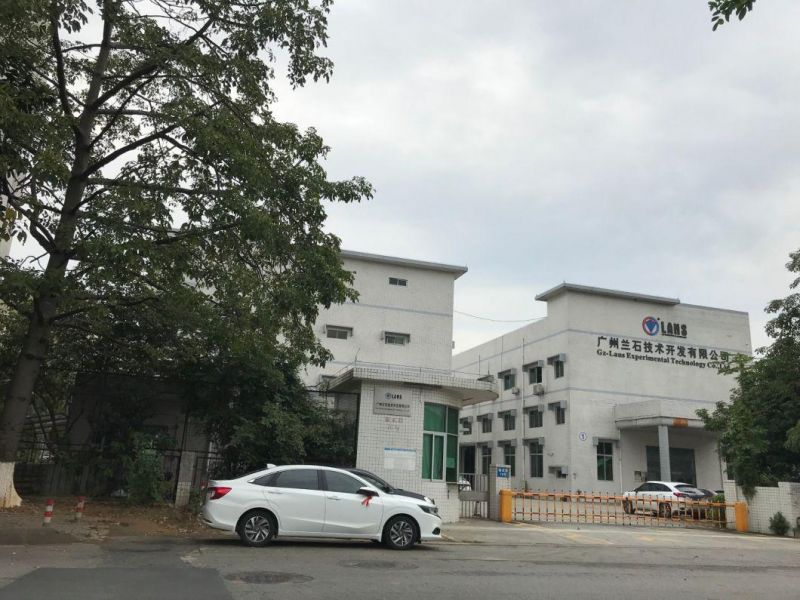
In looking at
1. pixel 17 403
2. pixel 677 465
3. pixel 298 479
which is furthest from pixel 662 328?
pixel 17 403

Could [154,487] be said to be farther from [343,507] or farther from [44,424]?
[44,424]

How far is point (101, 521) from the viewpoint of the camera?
1431 centimetres

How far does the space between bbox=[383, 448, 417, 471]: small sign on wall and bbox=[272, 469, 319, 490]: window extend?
6390 mm

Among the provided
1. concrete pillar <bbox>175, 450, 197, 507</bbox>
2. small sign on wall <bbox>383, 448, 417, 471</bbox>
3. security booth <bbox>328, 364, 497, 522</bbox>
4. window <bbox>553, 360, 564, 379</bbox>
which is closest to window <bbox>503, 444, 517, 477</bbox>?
window <bbox>553, 360, 564, 379</bbox>

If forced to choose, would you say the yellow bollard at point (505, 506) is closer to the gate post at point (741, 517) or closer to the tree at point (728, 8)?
the gate post at point (741, 517)

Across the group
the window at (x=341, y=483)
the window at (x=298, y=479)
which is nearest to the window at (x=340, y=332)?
the window at (x=341, y=483)

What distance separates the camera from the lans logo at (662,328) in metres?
40.2

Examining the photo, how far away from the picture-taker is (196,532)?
13875 millimetres

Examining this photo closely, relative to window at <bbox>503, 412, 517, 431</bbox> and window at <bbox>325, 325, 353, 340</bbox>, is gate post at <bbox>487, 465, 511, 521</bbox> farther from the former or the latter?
window at <bbox>503, 412, 517, 431</bbox>

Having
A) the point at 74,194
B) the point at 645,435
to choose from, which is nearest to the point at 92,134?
the point at 74,194

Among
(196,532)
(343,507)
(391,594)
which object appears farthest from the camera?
(196,532)

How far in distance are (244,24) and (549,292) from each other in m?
28.9

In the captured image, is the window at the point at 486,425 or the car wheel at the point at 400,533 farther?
the window at the point at 486,425

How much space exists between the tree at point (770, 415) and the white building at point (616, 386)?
11.0 meters
